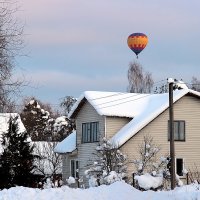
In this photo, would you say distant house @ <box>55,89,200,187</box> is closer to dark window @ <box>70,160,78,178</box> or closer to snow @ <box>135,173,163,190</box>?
dark window @ <box>70,160,78,178</box>

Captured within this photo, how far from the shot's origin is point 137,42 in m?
49.8

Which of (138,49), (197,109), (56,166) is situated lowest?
(56,166)

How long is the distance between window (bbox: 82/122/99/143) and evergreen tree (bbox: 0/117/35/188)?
10686mm

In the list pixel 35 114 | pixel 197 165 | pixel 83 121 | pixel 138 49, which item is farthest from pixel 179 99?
pixel 35 114

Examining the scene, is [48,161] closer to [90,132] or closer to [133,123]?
[90,132]

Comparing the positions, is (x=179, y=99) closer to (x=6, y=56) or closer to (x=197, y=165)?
(x=197, y=165)

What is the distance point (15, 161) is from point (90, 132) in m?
12.2

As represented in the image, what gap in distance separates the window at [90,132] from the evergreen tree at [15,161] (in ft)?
35.1

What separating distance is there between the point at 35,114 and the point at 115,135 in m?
54.5

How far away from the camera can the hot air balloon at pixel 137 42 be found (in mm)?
49812

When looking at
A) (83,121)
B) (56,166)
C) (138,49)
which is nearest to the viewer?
(83,121)

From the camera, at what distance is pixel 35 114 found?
302 feet

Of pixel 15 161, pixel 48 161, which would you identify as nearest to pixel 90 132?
pixel 15 161

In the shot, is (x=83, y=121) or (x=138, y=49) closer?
(x=83, y=121)
